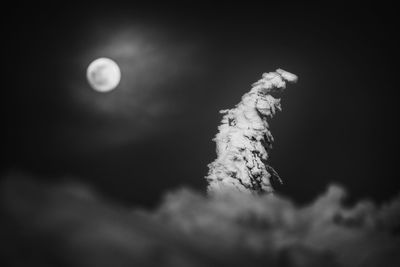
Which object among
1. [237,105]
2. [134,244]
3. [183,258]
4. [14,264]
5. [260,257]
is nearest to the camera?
[14,264]

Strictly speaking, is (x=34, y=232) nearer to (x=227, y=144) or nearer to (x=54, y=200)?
(x=54, y=200)

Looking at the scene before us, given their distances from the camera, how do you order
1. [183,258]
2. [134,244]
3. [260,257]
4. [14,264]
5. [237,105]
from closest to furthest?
[14,264]
[134,244]
[183,258]
[260,257]
[237,105]

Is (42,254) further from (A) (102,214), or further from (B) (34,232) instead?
(A) (102,214)

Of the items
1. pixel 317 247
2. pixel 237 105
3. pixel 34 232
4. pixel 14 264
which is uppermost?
pixel 237 105

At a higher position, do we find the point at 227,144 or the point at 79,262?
the point at 227,144

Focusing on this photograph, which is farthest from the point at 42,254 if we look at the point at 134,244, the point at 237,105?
the point at 237,105

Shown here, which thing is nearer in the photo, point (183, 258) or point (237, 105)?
point (183, 258)

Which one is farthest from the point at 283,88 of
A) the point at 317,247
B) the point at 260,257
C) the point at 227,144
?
the point at 260,257
